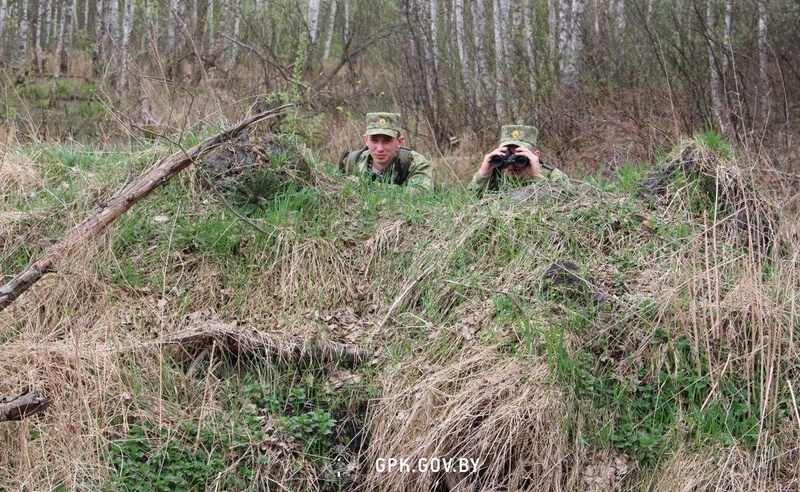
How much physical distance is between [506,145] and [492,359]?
81.2 inches

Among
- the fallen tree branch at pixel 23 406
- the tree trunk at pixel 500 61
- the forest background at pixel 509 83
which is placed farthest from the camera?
the tree trunk at pixel 500 61

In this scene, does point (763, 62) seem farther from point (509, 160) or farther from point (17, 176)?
point (17, 176)

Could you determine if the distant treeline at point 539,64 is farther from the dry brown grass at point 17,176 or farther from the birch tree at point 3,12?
the birch tree at point 3,12

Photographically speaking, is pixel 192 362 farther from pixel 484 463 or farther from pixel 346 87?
pixel 346 87

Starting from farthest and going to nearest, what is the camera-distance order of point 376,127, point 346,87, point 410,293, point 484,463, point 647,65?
point 346,87 → point 647,65 → point 376,127 → point 410,293 → point 484,463

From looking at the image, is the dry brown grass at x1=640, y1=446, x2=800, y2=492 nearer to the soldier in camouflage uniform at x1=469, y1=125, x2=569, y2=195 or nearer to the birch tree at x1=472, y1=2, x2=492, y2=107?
the soldier in camouflage uniform at x1=469, y1=125, x2=569, y2=195

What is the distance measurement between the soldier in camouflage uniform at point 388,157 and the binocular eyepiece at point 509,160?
68 cm

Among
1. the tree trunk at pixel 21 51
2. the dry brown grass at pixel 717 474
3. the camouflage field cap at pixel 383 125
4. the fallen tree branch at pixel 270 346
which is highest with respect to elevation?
the tree trunk at pixel 21 51

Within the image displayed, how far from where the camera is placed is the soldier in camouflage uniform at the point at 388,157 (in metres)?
A: 6.03

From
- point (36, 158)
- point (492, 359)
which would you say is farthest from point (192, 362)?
point (36, 158)

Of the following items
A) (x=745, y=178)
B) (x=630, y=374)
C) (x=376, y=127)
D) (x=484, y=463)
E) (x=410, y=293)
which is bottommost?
(x=484, y=463)

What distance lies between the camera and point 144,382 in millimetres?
3887

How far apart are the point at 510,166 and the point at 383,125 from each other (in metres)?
1.16

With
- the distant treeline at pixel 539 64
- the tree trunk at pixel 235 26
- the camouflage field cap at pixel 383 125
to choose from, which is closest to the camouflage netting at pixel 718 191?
the distant treeline at pixel 539 64
